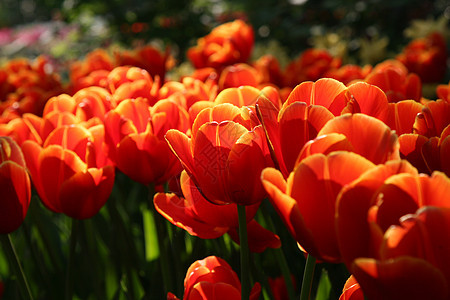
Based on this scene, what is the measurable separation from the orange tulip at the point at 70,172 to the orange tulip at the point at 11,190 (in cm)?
7

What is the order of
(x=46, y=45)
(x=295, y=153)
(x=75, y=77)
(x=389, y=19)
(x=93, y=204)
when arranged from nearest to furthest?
(x=295, y=153)
(x=93, y=204)
(x=75, y=77)
(x=389, y=19)
(x=46, y=45)

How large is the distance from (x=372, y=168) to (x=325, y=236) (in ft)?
0.26

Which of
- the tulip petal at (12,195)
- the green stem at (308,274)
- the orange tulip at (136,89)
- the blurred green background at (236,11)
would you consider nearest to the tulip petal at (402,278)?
the green stem at (308,274)

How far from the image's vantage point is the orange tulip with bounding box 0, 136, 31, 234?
2.48ft

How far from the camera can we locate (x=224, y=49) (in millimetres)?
1998

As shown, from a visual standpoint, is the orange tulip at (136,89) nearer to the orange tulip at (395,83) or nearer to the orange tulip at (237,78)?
the orange tulip at (237,78)

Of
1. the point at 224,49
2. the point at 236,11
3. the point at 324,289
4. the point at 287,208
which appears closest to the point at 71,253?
the point at 324,289

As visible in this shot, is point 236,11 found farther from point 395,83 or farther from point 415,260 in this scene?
point 415,260

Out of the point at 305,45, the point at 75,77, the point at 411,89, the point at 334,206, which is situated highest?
the point at 334,206

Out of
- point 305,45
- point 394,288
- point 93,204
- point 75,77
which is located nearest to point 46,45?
point 305,45

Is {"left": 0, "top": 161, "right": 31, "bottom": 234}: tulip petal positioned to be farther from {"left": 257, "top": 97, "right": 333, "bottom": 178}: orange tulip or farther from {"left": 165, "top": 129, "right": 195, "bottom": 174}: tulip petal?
{"left": 257, "top": 97, "right": 333, "bottom": 178}: orange tulip

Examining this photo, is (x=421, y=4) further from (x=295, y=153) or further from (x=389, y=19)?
(x=295, y=153)

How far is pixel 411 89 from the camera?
102 cm

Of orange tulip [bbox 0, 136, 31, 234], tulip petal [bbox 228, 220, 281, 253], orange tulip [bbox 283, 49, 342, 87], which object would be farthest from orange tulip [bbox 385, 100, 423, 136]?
orange tulip [bbox 283, 49, 342, 87]
